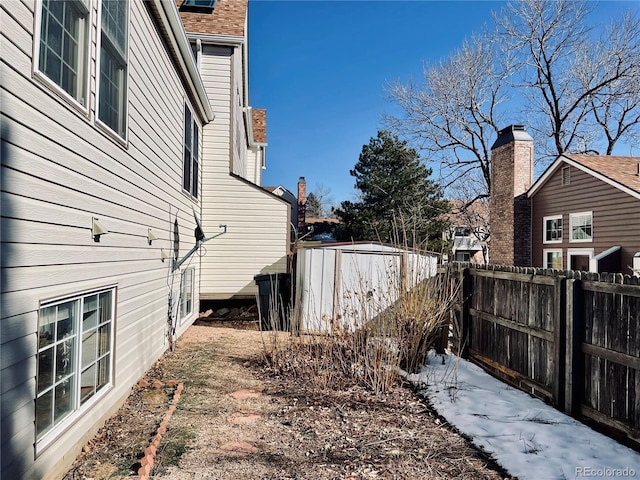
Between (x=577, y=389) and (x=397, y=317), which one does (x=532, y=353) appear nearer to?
(x=577, y=389)

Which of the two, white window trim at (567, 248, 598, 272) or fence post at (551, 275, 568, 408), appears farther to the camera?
white window trim at (567, 248, 598, 272)

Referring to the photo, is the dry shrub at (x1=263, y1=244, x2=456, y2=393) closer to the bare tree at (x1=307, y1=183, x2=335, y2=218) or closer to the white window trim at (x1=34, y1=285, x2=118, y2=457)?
the white window trim at (x1=34, y1=285, x2=118, y2=457)

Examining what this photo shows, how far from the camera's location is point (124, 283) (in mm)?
4223

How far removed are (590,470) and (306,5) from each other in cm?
1147

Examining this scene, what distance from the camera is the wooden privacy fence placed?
11.2 feet

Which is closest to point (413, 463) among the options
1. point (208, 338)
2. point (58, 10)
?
point (58, 10)

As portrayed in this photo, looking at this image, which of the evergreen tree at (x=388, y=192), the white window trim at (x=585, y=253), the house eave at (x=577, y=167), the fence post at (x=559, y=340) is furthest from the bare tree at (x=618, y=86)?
the fence post at (x=559, y=340)

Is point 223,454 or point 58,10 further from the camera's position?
Result: point 223,454

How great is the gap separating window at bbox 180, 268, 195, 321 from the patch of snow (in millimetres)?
4354

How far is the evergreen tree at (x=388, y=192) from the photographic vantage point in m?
24.4

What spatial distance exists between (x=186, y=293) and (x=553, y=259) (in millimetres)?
11253

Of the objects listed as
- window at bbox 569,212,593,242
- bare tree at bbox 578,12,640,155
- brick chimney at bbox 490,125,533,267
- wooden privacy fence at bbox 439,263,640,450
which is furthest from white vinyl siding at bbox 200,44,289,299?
bare tree at bbox 578,12,640,155

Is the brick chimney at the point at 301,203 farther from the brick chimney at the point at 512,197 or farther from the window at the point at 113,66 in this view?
the window at the point at 113,66

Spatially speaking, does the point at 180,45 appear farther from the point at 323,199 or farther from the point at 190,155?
the point at 323,199
